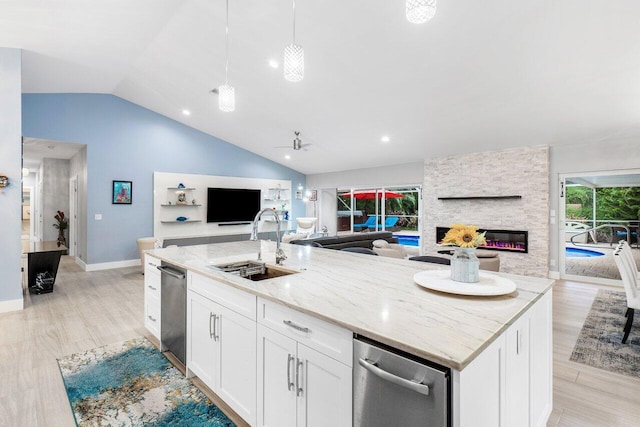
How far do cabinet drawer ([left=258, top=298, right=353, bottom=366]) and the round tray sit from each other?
581mm

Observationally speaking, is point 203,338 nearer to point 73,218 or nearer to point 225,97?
point 225,97

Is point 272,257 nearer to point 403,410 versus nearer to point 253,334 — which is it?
point 253,334

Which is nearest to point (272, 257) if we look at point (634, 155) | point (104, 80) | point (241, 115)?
point (241, 115)

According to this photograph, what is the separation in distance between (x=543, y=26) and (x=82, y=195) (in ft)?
26.6

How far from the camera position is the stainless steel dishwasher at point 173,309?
7.70 ft

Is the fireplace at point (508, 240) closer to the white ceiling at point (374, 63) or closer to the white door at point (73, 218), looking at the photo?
the white ceiling at point (374, 63)

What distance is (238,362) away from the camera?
1.77 metres

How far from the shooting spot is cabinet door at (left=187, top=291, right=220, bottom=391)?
1.98 meters

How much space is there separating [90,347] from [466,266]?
325cm

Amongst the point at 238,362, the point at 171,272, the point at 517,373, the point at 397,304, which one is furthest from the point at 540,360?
the point at 171,272

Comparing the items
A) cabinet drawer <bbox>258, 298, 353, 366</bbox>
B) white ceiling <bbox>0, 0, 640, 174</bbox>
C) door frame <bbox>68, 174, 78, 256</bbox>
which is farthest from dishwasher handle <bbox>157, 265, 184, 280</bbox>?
door frame <bbox>68, 174, 78, 256</bbox>

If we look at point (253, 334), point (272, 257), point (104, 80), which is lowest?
point (253, 334)

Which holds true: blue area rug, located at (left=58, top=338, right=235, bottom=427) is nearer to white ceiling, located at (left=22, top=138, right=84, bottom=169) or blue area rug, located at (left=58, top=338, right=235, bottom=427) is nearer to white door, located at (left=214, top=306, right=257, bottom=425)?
white door, located at (left=214, top=306, right=257, bottom=425)

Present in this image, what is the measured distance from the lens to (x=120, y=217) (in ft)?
21.5
